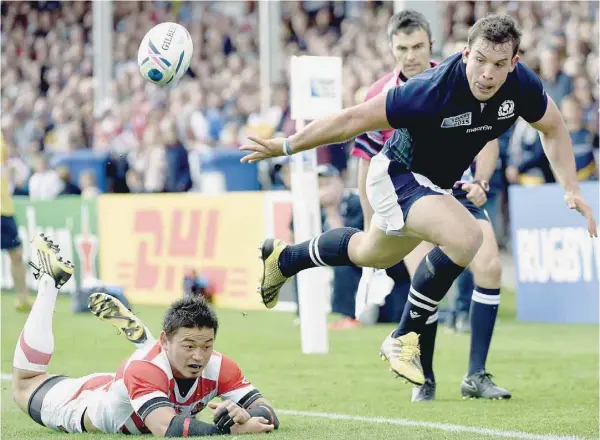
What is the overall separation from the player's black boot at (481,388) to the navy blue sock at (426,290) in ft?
2.88

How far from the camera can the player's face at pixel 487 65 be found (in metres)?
6.34

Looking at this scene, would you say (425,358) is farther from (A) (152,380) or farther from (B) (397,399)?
(A) (152,380)

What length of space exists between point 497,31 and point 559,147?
1.05 metres

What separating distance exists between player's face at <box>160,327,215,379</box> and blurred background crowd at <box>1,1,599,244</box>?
6.97 m

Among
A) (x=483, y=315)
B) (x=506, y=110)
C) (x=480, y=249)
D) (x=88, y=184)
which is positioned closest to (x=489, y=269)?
(x=480, y=249)

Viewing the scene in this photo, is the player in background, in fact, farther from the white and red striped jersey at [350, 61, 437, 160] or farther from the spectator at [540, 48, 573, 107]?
the spectator at [540, 48, 573, 107]

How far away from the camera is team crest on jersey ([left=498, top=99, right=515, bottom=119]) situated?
662 centimetres

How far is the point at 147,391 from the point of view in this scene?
6.15 meters

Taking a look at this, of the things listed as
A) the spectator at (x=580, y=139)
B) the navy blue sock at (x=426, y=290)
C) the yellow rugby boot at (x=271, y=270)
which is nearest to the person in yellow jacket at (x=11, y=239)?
the spectator at (x=580, y=139)

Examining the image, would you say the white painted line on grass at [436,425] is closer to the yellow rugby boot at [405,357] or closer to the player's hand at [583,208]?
the yellow rugby boot at [405,357]

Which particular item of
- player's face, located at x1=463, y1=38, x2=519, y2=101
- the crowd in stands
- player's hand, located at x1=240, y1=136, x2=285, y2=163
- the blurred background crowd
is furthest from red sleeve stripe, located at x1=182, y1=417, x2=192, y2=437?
the crowd in stands

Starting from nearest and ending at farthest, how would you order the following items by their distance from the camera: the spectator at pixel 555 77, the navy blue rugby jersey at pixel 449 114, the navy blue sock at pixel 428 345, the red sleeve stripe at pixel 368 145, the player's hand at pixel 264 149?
the player's hand at pixel 264 149, the navy blue rugby jersey at pixel 449 114, the navy blue sock at pixel 428 345, the red sleeve stripe at pixel 368 145, the spectator at pixel 555 77

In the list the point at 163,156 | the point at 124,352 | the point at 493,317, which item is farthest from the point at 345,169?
the point at 493,317

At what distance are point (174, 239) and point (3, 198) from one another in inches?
101
